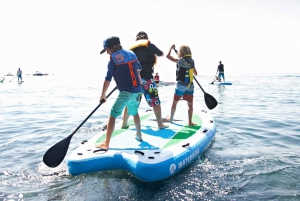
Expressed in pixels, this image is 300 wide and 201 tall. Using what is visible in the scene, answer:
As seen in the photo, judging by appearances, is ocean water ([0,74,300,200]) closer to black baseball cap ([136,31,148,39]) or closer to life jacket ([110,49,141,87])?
life jacket ([110,49,141,87])

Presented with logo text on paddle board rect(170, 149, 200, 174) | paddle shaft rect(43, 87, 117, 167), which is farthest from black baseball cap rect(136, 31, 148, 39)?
logo text on paddle board rect(170, 149, 200, 174)

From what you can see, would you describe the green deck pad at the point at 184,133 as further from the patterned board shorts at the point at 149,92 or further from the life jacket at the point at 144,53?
the life jacket at the point at 144,53

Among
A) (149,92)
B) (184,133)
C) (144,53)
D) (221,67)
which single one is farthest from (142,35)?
(221,67)

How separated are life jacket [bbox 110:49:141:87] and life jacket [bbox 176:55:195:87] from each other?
5.57 ft

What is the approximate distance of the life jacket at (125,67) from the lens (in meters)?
4.28

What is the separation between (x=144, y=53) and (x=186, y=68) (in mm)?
1066

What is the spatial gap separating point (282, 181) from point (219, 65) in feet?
66.1

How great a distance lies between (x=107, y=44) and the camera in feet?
13.9

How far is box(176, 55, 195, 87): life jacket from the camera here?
19.1 ft

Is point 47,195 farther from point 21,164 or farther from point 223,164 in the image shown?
point 223,164

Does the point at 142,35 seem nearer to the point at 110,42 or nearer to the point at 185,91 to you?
the point at 110,42

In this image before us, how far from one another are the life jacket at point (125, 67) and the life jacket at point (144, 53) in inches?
38.0

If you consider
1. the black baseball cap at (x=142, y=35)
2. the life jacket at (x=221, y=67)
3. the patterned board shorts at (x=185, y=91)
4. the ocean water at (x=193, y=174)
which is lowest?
the ocean water at (x=193, y=174)

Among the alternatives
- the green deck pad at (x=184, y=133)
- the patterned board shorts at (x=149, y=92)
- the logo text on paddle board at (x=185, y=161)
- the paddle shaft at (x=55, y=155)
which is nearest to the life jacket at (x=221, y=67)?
the green deck pad at (x=184, y=133)
